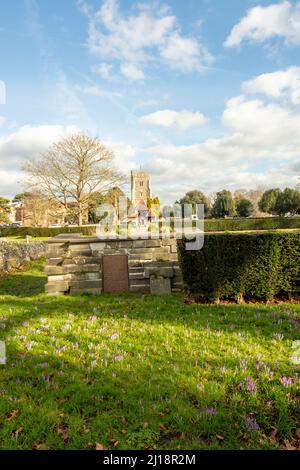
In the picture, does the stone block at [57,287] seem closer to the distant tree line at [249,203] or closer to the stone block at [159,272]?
the stone block at [159,272]

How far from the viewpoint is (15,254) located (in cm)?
1418

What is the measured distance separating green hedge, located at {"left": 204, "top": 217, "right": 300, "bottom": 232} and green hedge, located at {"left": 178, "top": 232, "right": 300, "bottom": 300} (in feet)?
104

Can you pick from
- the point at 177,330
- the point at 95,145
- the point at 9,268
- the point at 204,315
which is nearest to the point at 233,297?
the point at 204,315

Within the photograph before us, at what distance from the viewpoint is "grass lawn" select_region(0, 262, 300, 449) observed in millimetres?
2600

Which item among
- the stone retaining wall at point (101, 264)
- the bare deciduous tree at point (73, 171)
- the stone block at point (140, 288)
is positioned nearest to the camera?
the stone retaining wall at point (101, 264)

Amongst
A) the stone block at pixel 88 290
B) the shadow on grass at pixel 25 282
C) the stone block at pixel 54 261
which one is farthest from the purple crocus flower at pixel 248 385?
the shadow on grass at pixel 25 282

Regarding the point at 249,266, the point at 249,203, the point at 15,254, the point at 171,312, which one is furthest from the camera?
the point at 249,203

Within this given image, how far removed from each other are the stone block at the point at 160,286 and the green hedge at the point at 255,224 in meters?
31.5

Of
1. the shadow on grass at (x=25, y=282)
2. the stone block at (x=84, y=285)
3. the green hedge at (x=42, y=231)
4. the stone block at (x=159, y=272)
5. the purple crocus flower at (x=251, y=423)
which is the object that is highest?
the green hedge at (x=42, y=231)

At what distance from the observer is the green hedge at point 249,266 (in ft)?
23.1

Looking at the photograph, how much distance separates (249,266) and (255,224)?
33.0 m

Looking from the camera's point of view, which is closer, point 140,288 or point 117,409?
point 117,409

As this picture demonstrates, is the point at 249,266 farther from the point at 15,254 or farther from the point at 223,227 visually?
the point at 223,227

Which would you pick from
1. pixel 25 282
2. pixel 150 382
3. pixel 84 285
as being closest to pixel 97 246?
pixel 84 285
